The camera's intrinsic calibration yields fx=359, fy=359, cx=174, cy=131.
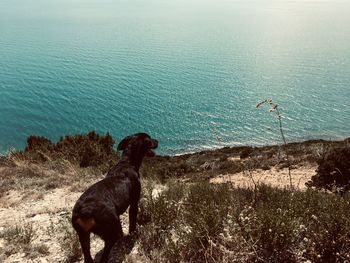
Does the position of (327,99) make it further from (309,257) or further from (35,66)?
(309,257)

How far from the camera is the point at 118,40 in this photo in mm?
104875

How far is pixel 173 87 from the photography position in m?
62.5

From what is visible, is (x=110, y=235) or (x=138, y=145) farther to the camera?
(x=138, y=145)

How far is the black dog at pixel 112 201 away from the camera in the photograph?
4.23 meters

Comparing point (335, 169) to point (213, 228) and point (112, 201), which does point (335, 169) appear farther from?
point (112, 201)

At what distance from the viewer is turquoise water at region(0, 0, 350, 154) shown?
47219mm

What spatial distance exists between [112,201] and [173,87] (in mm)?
58453

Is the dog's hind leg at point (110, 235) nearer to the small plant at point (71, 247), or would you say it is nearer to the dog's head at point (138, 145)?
the small plant at point (71, 247)

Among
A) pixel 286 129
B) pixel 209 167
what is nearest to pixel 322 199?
pixel 209 167

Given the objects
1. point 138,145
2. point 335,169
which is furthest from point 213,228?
point 335,169

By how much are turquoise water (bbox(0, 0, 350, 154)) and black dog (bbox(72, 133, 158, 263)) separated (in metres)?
30.7

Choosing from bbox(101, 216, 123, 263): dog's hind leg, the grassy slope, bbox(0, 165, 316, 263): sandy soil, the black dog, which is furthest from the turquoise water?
bbox(101, 216, 123, 263): dog's hind leg

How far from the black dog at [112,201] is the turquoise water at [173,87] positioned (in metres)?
30.7

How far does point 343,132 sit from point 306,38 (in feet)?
251
